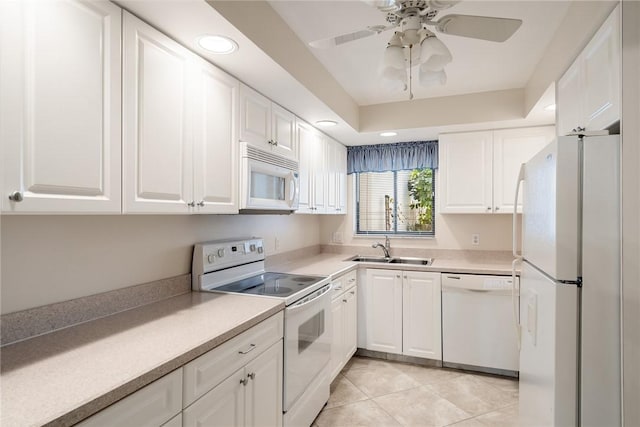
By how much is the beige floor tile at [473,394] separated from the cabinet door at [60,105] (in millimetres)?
2606

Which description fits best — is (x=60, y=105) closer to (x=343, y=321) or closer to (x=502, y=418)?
(x=343, y=321)

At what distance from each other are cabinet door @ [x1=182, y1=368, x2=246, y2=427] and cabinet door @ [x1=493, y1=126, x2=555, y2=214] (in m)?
2.73

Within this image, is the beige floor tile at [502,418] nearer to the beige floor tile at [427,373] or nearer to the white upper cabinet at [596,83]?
the beige floor tile at [427,373]

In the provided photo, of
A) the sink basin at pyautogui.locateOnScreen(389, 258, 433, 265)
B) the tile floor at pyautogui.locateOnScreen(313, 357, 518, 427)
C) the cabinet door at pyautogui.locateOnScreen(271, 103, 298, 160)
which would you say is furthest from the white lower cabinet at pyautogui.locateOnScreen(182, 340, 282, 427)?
the sink basin at pyautogui.locateOnScreen(389, 258, 433, 265)

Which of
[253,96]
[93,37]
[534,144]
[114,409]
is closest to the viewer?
[114,409]

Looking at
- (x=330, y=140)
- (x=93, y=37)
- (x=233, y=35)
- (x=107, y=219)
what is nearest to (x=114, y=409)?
(x=107, y=219)

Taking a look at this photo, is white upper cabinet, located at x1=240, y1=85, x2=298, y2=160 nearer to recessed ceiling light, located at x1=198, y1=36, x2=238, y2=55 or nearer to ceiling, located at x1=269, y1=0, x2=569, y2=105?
recessed ceiling light, located at x1=198, y1=36, x2=238, y2=55

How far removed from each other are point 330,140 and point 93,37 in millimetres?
2455

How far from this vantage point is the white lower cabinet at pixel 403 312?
9.90 feet

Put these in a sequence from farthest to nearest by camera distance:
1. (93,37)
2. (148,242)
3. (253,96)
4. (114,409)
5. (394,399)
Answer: (394,399), (253,96), (148,242), (93,37), (114,409)

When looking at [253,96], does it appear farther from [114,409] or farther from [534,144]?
[534,144]

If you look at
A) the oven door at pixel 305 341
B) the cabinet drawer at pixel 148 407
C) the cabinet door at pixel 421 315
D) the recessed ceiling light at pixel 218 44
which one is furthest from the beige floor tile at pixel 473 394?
the recessed ceiling light at pixel 218 44

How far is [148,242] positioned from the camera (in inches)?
69.7

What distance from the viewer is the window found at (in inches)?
148
